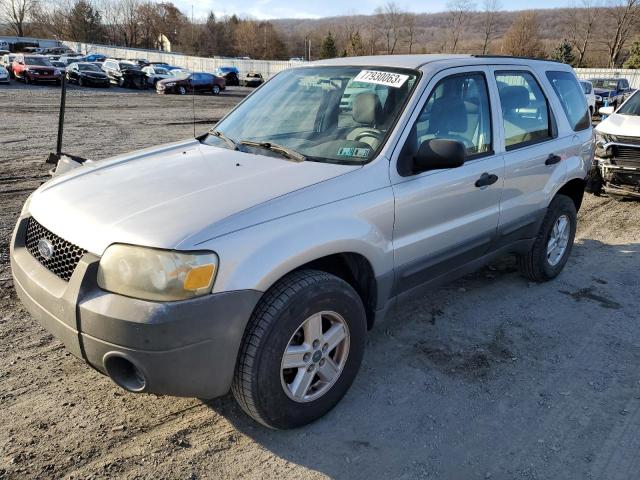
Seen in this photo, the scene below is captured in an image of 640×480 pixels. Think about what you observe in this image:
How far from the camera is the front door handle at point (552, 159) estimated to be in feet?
14.3

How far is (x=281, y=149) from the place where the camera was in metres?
3.26

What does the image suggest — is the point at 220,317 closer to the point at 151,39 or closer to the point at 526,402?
the point at 526,402

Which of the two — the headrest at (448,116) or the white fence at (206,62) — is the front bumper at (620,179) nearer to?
the headrest at (448,116)

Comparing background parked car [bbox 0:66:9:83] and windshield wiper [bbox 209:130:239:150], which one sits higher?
background parked car [bbox 0:66:9:83]

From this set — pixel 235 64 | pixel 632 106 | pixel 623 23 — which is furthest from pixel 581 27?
pixel 632 106

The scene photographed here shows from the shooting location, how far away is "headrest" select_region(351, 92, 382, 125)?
3.26 meters

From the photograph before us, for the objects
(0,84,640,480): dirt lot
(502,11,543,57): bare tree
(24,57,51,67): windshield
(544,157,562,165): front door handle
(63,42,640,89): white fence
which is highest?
(502,11,543,57): bare tree

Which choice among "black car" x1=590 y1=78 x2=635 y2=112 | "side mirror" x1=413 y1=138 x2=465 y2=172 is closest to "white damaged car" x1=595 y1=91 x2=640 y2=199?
"side mirror" x1=413 y1=138 x2=465 y2=172

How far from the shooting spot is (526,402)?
10.4 ft

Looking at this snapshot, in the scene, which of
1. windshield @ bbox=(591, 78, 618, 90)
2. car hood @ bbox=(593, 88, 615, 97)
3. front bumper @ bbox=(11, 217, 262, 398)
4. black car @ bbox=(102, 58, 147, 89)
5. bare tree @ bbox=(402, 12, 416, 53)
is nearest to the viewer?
front bumper @ bbox=(11, 217, 262, 398)

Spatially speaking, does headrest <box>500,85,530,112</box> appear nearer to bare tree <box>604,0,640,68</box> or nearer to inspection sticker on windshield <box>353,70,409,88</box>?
inspection sticker on windshield <box>353,70,409,88</box>

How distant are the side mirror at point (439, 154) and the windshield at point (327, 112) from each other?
25 centimetres

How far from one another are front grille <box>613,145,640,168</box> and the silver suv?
4008 mm

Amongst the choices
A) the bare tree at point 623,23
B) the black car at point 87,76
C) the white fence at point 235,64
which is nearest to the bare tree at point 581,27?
the bare tree at point 623,23
